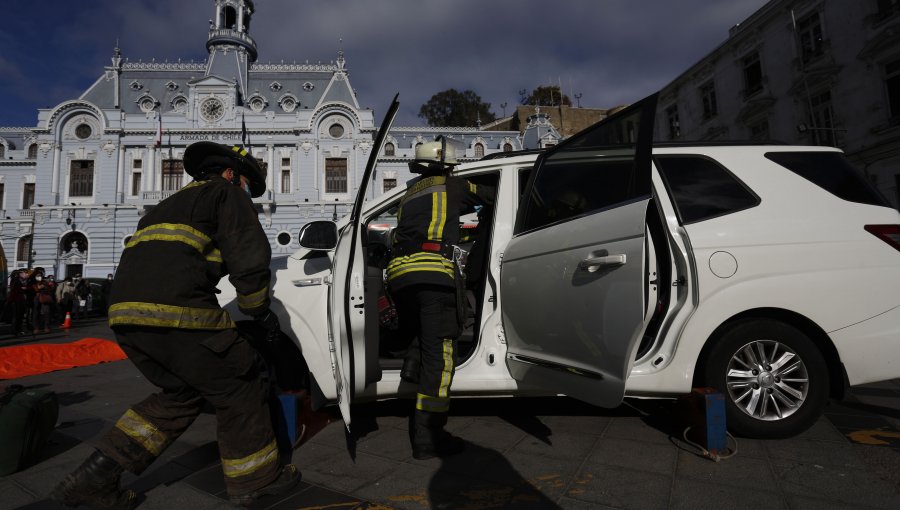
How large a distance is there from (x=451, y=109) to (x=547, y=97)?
32.2 feet

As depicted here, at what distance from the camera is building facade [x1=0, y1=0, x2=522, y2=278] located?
2911cm

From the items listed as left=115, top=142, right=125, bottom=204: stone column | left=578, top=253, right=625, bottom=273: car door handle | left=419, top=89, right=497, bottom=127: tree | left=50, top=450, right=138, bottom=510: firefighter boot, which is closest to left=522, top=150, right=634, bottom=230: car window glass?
left=578, top=253, right=625, bottom=273: car door handle

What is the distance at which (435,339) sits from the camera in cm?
282

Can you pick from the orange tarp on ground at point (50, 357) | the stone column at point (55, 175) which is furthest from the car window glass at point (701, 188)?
the stone column at point (55, 175)

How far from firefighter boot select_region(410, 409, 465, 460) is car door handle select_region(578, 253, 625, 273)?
4.08 feet

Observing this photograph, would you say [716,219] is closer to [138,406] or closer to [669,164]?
[669,164]

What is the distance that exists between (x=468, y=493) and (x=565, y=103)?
47.8 meters

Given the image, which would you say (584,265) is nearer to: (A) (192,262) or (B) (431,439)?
(B) (431,439)

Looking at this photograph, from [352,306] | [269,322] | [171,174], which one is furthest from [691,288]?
[171,174]

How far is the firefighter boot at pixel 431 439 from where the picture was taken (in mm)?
2719

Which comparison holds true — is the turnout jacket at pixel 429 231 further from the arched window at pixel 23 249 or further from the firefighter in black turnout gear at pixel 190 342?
the arched window at pixel 23 249

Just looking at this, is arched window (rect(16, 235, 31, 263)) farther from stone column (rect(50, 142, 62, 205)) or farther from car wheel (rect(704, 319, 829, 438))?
car wheel (rect(704, 319, 829, 438))

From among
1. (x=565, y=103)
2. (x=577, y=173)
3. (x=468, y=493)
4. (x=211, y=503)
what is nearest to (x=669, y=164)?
(x=577, y=173)

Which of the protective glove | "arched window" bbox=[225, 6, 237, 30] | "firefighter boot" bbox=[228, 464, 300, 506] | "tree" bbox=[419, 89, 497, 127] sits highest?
"arched window" bbox=[225, 6, 237, 30]
